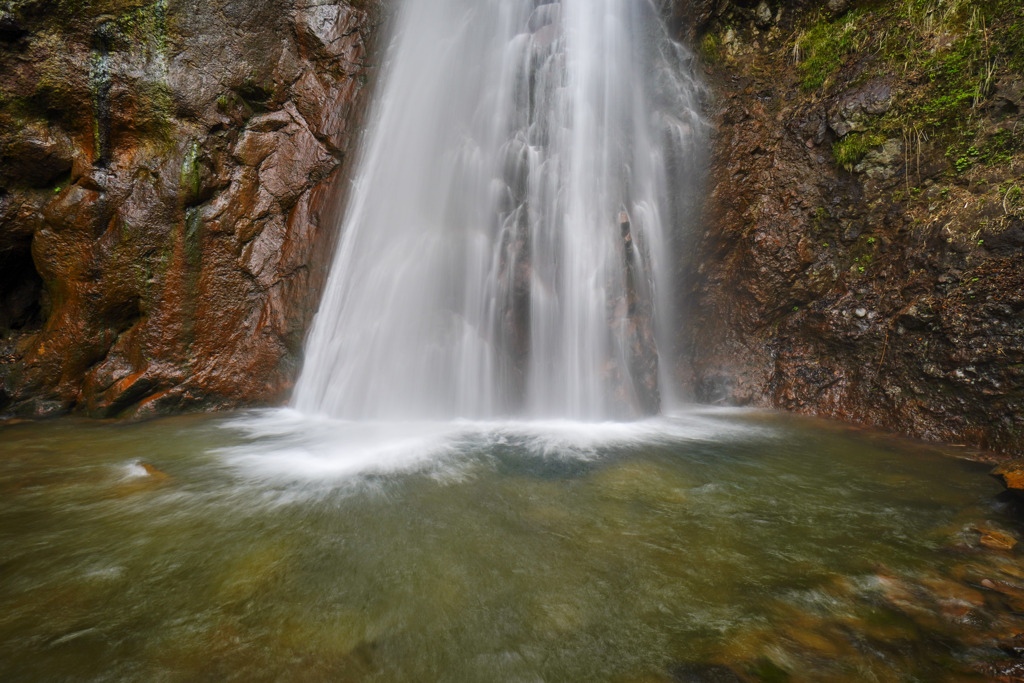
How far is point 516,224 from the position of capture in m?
7.15

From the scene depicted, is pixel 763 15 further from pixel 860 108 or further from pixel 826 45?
pixel 860 108

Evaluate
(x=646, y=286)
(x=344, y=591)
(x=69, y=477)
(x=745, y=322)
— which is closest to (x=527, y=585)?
(x=344, y=591)

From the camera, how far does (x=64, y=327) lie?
621cm

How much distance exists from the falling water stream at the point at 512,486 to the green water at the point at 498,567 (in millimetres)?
18

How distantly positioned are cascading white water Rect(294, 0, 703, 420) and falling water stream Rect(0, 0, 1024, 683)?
0.16 ft

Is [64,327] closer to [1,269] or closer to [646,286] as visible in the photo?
[1,269]

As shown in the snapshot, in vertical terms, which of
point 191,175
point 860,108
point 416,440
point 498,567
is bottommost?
point 498,567

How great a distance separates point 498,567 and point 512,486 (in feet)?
4.01

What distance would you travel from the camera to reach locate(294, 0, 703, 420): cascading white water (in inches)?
265

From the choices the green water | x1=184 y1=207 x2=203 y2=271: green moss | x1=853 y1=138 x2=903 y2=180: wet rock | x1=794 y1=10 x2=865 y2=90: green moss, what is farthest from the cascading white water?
x1=853 y1=138 x2=903 y2=180: wet rock

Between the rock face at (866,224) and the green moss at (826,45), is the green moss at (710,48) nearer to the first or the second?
the rock face at (866,224)

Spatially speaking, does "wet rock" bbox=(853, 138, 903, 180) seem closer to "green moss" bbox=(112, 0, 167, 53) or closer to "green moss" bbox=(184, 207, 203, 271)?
"green moss" bbox=(184, 207, 203, 271)

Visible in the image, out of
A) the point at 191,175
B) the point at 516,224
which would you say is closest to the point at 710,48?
the point at 516,224

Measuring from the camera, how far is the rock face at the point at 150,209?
20.4 feet
